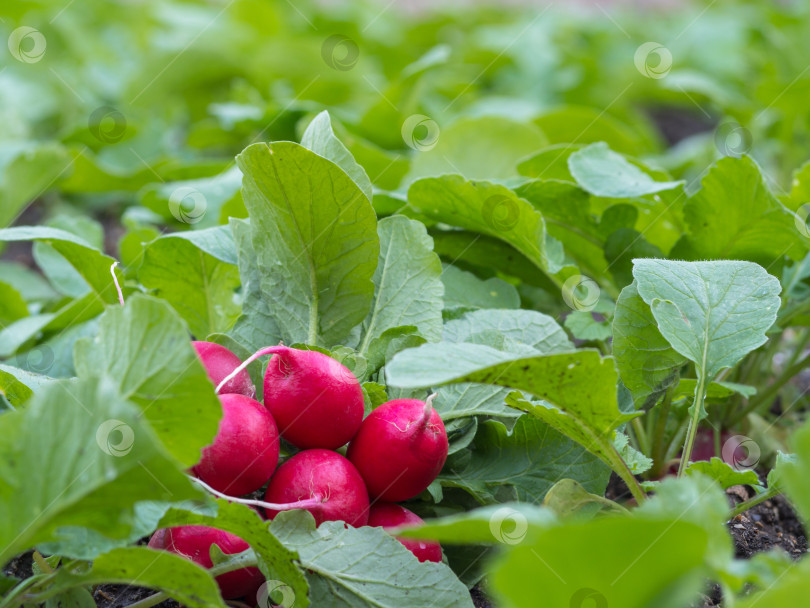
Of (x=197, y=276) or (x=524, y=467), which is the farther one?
(x=197, y=276)

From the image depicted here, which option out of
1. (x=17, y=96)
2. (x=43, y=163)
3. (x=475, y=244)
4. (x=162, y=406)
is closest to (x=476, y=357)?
(x=162, y=406)

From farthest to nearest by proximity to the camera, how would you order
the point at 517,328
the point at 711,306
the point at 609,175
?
the point at 609,175, the point at 517,328, the point at 711,306

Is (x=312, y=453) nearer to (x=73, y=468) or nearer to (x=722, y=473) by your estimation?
(x=73, y=468)

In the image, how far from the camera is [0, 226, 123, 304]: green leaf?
→ 0.92 metres

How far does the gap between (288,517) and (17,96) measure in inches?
71.1

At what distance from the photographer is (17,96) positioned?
6.97 feet

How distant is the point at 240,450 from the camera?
2.28ft

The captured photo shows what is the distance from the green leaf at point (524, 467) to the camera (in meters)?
0.82

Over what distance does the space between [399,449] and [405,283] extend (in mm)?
240

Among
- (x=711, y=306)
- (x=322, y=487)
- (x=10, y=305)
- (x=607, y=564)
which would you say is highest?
(x=711, y=306)

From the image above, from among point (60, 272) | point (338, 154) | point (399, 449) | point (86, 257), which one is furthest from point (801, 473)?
point (60, 272)

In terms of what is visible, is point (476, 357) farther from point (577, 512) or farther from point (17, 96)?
point (17, 96)

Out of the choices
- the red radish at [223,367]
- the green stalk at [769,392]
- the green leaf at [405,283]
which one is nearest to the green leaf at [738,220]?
the green stalk at [769,392]

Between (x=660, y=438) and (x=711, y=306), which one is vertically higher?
(x=711, y=306)
